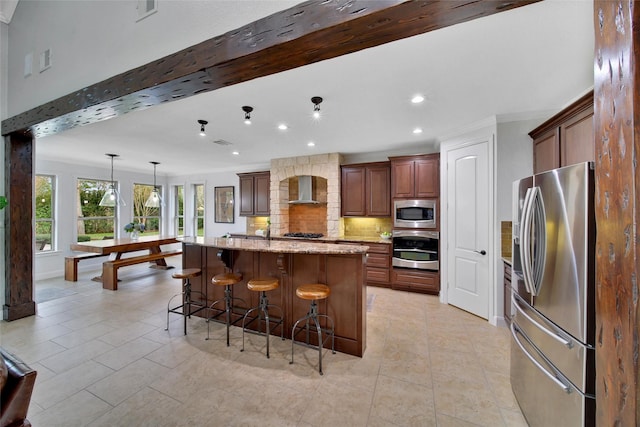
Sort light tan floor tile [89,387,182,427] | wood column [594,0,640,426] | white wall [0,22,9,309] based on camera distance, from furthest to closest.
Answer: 1. white wall [0,22,9,309]
2. light tan floor tile [89,387,182,427]
3. wood column [594,0,640,426]

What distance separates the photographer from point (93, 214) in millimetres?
6531

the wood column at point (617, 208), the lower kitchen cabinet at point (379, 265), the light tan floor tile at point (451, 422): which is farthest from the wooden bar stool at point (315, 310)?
the lower kitchen cabinet at point (379, 265)

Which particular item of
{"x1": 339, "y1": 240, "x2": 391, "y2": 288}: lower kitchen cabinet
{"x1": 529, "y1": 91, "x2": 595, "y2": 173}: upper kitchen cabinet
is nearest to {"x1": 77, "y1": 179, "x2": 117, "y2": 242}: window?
{"x1": 339, "y1": 240, "x2": 391, "y2": 288}: lower kitchen cabinet

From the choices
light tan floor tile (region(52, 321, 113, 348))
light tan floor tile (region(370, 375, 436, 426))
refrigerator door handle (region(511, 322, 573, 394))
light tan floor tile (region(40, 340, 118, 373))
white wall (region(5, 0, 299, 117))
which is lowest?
light tan floor tile (region(370, 375, 436, 426))

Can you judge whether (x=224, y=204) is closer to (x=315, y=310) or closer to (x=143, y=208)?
(x=143, y=208)

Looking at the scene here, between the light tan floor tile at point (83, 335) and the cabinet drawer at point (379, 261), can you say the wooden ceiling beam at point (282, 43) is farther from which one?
the cabinet drawer at point (379, 261)

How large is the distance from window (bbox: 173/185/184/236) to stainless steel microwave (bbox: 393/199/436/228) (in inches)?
279

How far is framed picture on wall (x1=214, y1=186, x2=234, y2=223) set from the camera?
288 inches

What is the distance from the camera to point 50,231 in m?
5.73

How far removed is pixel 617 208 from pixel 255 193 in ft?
20.4

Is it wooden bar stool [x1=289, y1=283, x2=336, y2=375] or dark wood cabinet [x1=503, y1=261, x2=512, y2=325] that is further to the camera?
dark wood cabinet [x1=503, y1=261, x2=512, y2=325]

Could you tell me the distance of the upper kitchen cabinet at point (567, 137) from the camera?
2094 mm

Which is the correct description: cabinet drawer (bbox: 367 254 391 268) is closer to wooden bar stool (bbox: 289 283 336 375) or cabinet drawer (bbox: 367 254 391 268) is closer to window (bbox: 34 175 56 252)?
wooden bar stool (bbox: 289 283 336 375)

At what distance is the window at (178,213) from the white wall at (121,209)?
0.14m
